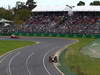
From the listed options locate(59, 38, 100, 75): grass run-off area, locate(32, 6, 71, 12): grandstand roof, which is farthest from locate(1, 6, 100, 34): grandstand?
locate(59, 38, 100, 75): grass run-off area

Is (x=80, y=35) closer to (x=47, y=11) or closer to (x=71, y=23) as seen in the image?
(x=71, y=23)

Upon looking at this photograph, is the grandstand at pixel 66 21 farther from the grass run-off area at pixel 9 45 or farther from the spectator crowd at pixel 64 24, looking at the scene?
the grass run-off area at pixel 9 45

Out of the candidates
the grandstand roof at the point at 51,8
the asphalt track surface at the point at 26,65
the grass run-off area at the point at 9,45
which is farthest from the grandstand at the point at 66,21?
the asphalt track surface at the point at 26,65

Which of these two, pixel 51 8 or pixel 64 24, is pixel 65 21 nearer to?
pixel 64 24

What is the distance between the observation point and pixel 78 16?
335 feet

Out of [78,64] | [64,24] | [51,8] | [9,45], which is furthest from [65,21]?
[78,64]

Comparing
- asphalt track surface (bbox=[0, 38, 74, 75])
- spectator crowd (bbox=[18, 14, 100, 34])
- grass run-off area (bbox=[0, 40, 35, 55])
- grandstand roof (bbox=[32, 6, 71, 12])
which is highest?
grandstand roof (bbox=[32, 6, 71, 12])

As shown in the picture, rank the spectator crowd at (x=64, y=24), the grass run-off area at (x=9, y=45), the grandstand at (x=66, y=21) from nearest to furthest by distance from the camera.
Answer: the grass run-off area at (x=9, y=45), the spectator crowd at (x=64, y=24), the grandstand at (x=66, y=21)

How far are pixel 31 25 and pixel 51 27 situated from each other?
22.3ft

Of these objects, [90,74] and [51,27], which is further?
[51,27]

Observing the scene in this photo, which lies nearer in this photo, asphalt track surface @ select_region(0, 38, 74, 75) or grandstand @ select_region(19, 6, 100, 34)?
asphalt track surface @ select_region(0, 38, 74, 75)

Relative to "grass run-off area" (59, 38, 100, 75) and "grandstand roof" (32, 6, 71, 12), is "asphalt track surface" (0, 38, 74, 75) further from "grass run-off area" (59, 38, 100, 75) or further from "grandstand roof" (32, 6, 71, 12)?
"grandstand roof" (32, 6, 71, 12)

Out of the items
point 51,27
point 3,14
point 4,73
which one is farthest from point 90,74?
point 3,14

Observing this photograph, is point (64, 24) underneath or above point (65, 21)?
underneath
